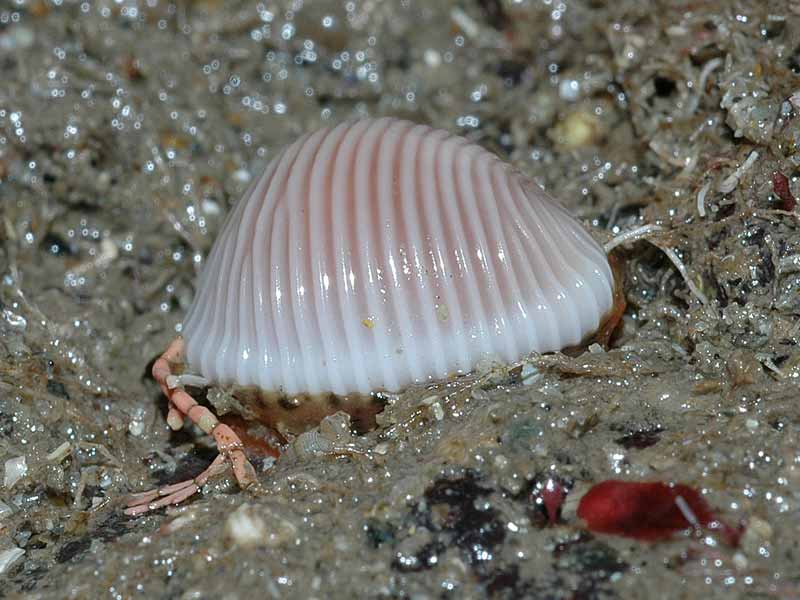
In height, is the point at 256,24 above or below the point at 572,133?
above

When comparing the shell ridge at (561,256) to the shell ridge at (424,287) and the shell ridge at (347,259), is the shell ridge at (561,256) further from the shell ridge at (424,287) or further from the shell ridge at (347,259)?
the shell ridge at (347,259)

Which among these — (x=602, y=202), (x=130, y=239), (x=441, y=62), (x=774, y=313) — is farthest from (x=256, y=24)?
(x=774, y=313)

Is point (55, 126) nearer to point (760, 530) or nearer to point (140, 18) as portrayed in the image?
point (140, 18)

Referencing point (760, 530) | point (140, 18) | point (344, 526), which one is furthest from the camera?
point (140, 18)

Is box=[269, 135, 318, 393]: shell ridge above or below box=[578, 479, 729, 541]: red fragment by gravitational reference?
above

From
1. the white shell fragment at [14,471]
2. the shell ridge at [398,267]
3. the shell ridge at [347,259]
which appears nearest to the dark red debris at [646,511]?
the shell ridge at [398,267]

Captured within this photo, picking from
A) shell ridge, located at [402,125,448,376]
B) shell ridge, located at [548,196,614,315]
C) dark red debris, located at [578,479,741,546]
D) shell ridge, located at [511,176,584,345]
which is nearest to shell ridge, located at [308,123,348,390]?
shell ridge, located at [402,125,448,376]

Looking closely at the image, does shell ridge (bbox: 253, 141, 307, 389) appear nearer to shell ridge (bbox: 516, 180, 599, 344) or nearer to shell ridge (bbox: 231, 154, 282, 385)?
shell ridge (bbox: 231, 154, 282, 385)
